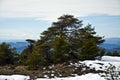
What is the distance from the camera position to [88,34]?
110ft

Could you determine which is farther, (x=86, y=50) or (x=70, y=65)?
(x=86, y=50)

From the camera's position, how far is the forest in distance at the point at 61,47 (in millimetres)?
29047

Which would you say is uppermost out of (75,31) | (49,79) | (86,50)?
(75,31)

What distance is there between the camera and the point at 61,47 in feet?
96.6

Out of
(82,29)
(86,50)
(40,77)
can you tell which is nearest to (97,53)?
(86,50)

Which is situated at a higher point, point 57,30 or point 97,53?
point 57,30

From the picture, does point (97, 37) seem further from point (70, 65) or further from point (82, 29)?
point (70, 65)

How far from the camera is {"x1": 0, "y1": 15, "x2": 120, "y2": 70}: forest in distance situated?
95.3 feet

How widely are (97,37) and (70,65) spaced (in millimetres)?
9419

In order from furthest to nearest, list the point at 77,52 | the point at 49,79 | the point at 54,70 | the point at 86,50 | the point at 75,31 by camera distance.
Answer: the point at 75,31 → the point at 77,52 → the point at 86,50 → the point at 54,70 → the point at 49,79

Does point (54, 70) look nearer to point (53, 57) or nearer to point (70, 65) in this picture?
point (70, 65)

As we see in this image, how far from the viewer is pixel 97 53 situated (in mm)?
29562

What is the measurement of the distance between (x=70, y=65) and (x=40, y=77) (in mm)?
4211

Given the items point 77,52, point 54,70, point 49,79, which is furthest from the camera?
point 77,52
